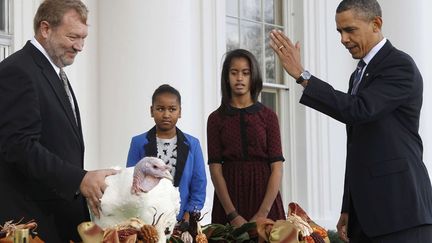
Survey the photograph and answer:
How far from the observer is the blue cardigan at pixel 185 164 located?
525cm

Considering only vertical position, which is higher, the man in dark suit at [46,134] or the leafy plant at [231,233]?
the man in dark suit at [46,134]

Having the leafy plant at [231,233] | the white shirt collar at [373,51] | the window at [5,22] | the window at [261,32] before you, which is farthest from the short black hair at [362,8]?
the window at [261,32]

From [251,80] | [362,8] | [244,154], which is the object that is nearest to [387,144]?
[362,8]

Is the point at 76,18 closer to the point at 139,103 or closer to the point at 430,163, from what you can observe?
the point at 139,103

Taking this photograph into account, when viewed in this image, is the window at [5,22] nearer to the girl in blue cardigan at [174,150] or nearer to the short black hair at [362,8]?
the girl in blue cardigan at [174,150]

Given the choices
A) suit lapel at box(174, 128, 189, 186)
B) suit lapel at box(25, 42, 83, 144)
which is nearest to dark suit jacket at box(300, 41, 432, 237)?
suit lapel at box(25, 42, 83, 144)

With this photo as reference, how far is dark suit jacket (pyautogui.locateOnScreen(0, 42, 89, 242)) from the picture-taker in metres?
3.05

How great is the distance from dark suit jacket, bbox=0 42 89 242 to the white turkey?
0.39m

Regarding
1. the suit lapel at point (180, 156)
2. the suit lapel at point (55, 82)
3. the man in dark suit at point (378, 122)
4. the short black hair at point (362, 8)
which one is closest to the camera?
the suit lapel at point (55, 82)

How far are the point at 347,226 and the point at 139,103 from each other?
3.15 metres

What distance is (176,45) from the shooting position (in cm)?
717

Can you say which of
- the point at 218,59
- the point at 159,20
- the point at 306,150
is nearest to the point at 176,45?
the point at 159,20

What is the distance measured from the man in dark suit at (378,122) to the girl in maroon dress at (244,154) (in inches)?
44.7

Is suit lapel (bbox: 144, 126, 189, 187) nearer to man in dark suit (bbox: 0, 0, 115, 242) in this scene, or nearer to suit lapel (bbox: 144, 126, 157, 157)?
suit lapel (bbox: 144, 126, 157, 157)
